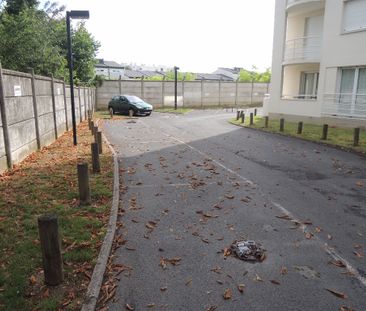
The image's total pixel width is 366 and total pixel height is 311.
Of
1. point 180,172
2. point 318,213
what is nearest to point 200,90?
point 180,172

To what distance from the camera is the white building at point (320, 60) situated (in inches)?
672

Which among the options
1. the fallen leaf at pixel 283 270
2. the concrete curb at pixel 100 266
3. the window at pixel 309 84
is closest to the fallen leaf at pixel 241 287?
the fallen leaf at pixel 283 270

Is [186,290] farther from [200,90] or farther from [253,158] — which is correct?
[200,90]

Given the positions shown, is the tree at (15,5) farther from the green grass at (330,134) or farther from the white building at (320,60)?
the green grass at (330,134)

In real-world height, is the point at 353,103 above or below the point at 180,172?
above

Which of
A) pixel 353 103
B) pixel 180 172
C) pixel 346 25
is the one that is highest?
pixel 346 25

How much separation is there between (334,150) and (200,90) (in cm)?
2747

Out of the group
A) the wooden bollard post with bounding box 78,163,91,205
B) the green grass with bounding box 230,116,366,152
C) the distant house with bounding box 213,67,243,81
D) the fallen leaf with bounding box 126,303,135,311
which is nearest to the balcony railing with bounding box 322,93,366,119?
the green grass with bounding box 230,116,366,152

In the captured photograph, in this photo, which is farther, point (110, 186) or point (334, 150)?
point (334, 150)

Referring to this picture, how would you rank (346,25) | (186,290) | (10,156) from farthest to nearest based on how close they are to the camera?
(346,25) → (10,156) → (186,290)

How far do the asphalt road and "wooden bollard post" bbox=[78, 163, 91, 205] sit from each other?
745 mm

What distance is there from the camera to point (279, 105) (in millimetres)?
22047

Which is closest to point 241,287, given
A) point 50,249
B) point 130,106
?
point 50,249

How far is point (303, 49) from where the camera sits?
2112cm
